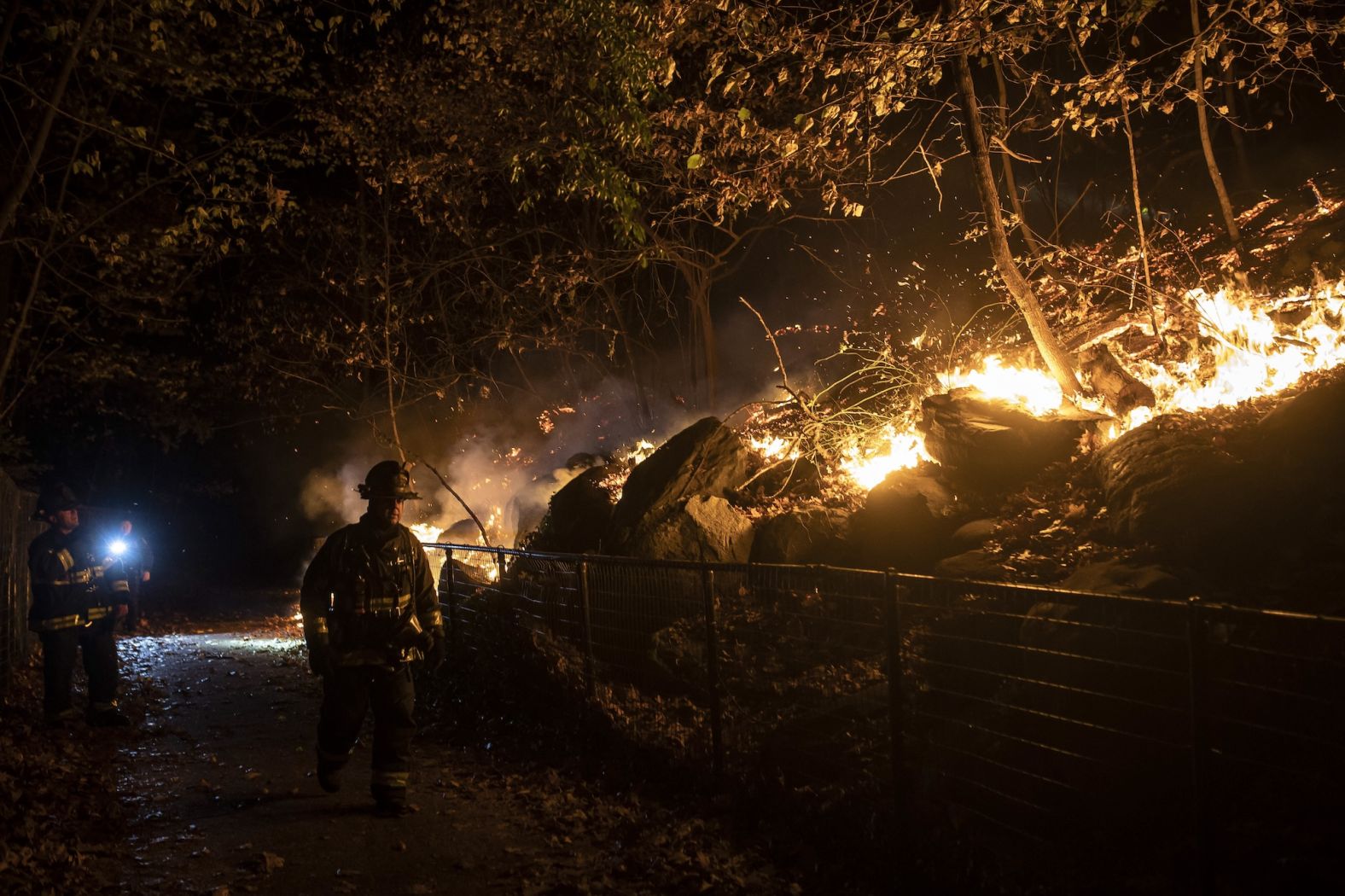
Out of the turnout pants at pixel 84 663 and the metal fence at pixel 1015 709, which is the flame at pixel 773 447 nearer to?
the metal fence at pixel 1015 709

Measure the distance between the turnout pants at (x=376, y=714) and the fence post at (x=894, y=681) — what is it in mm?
3119

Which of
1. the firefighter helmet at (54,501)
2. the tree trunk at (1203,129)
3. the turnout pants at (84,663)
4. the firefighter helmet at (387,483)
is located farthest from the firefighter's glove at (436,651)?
the tree trunk at (1203,129)

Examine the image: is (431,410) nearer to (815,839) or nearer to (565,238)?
(565,238)

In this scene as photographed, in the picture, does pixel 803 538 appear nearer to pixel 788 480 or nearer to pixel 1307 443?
pixel 788 480

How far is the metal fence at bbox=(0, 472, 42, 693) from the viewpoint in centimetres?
1049

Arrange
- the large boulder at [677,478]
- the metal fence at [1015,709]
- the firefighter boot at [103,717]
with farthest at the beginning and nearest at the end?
the large boulder at [677,478] < the firefighter boot at [103,717] < the metal fence at [1015,709]

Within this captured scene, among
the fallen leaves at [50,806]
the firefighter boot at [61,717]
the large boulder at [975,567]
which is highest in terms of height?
the large boulder at [975,567]

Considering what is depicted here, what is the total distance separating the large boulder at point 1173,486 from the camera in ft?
23.0

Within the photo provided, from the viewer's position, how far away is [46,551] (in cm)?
873

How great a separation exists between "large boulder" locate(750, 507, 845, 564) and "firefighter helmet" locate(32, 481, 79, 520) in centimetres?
666

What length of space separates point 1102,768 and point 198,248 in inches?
656

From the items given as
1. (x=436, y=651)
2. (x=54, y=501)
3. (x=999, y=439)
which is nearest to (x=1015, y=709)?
(x=436, y=651)

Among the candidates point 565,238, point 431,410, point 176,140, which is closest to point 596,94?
point 565,238

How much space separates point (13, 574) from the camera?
1138 centimetres
